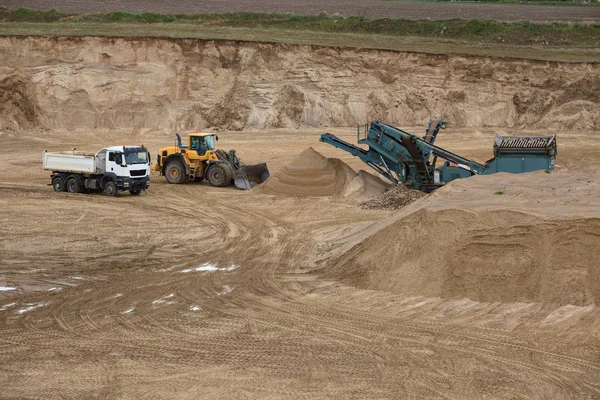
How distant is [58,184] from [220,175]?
208 inches

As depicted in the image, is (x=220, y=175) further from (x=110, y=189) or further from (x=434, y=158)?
(x=434, y=158)

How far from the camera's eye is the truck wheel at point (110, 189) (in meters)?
30.5

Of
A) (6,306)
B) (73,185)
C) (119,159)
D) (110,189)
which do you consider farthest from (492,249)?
(73,185)

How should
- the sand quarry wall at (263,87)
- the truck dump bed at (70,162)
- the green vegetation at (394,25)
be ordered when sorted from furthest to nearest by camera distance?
the green vegetation at (394,25), the sand quarry wall at (263,87), the truck dump bed at (70,162)

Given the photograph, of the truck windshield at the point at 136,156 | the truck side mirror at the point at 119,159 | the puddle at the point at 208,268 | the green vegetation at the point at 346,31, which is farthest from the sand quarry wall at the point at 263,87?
the puddle at the point at 208,268

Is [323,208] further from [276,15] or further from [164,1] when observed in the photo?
[164,1]

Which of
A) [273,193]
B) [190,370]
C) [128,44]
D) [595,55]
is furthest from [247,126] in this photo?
[190,370]

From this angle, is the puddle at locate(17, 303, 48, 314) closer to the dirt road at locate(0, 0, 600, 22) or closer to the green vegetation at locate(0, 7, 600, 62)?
the green vegetation at locate(0, 7, 600, 62)

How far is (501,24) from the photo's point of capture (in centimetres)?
5438

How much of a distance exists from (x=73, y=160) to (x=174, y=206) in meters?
4.11

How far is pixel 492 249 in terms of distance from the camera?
17188mm

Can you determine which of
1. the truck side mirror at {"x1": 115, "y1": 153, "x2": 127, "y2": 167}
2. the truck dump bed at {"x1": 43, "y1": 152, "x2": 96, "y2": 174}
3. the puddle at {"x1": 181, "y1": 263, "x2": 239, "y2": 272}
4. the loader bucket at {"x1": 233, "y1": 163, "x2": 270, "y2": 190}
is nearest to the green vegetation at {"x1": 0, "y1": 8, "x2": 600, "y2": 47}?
the loader bucket at {"x1": 233, "y1": 163, "x2": 270, "y2": 190}

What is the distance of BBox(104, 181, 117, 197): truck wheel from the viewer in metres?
30.5

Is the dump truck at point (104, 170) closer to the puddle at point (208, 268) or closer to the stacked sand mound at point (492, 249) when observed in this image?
the puddle at point (208, 268)
